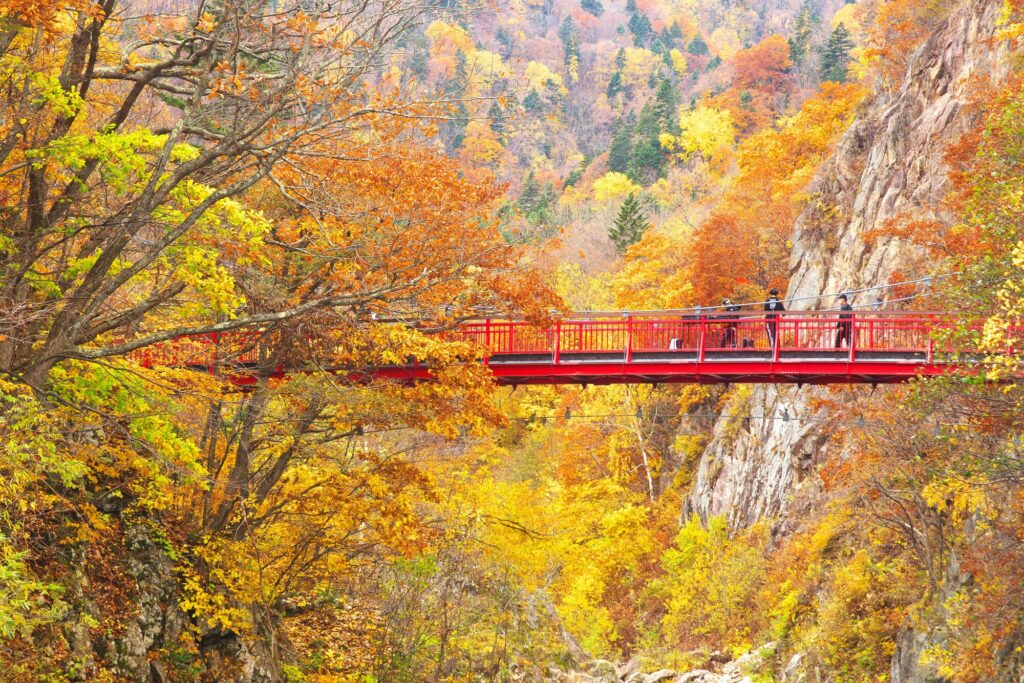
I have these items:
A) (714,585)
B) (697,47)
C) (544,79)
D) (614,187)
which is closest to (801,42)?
(614,187)

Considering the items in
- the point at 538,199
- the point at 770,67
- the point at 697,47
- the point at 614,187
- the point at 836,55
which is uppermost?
the point at 697,47

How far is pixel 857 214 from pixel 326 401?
2317 cm

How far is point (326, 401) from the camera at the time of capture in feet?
47.8

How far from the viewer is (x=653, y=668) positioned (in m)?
28.9

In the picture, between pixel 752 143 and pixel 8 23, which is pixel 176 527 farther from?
pixel 752 143

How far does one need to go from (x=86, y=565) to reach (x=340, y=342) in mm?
4162

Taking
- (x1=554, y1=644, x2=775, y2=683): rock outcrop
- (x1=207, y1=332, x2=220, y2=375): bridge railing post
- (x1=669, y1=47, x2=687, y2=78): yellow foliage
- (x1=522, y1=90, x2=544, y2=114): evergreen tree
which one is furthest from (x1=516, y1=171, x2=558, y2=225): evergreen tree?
(x1=669, y1=47, x2=687, y2=78): yellow foliage

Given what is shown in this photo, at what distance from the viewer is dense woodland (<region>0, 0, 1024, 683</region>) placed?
11.4 m

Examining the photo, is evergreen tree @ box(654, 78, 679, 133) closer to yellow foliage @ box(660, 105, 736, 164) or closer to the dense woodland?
yellow foliage @ box(660, 105, 736, 164)

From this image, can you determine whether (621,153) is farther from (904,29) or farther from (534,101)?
(904,29)

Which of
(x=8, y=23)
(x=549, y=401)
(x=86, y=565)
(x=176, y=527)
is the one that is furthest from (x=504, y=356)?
(x=549, y=401)

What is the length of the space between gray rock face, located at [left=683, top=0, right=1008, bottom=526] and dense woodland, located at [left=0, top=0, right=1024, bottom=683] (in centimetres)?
164

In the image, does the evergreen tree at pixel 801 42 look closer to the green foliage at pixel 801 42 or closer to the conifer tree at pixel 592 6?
the green foliage at pixel 801 42

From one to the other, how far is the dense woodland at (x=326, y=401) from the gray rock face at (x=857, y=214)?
1636mm
